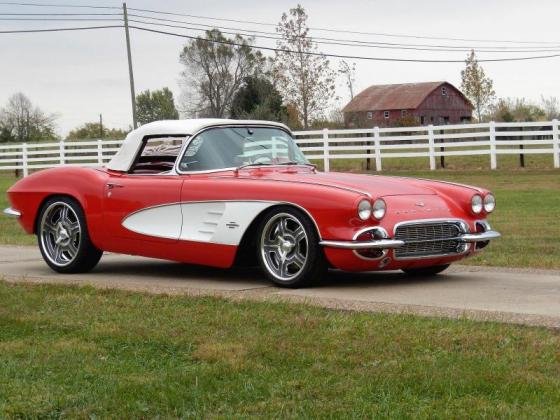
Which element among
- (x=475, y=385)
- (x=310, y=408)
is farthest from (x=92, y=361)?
(x=475, y=385)

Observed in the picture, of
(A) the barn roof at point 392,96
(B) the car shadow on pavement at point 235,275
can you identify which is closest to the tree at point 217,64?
(A) the barn roof at point 392,96

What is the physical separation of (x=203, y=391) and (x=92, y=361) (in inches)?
36.8

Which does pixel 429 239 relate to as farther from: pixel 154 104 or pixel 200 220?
pixel 154 104

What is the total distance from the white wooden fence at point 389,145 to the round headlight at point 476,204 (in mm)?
21531

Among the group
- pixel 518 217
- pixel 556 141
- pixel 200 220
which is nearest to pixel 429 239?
pixel 200 220

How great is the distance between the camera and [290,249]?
27.6 feet

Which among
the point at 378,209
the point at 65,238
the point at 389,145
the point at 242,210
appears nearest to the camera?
the point at 378,209

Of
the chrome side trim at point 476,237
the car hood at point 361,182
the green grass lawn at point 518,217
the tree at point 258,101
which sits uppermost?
the tree at point 258,101

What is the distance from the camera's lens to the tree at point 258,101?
62.2m

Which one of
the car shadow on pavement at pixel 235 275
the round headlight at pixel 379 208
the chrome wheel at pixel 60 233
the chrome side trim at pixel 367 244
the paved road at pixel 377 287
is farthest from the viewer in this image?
the chrome wheel at pixel 60 233

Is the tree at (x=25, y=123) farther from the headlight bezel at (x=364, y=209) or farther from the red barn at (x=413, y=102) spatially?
the headlight bezel at (x=364, y=209)

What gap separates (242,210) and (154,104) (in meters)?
89.9

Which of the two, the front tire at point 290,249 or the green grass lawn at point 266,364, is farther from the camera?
the front tire at point 290,249

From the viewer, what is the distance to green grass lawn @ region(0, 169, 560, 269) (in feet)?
35.7
